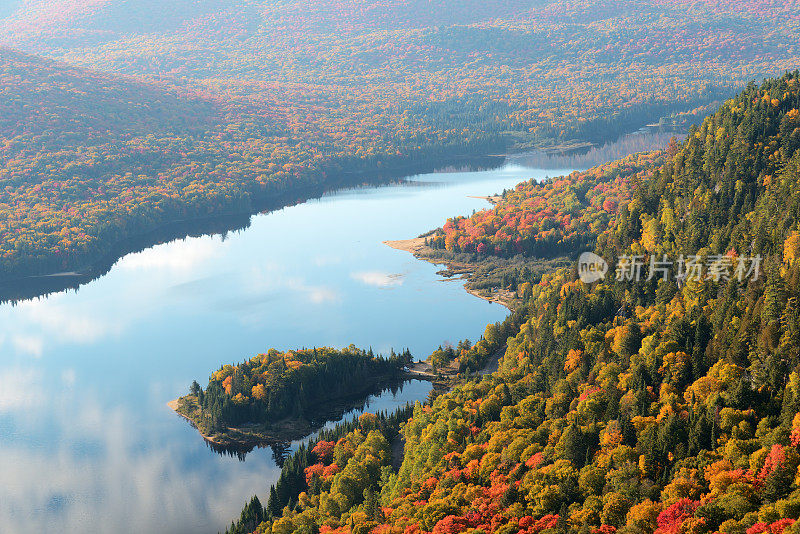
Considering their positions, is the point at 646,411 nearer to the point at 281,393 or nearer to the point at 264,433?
the point at 264,433

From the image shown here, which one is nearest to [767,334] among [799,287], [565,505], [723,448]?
[799,287]

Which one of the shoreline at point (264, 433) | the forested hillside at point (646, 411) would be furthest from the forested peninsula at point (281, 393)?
the forested hillside at point (646, 411)

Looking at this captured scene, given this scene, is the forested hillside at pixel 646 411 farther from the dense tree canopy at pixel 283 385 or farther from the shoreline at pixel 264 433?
the dense tree canopy at pixel 283 385

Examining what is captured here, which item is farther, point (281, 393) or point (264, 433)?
point (281, 393)

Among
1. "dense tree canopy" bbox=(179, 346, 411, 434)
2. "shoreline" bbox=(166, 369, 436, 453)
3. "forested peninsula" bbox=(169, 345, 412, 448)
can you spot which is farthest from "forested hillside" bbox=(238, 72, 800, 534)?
"dense tree canopy" bbox=(179, 346, 411, 434)

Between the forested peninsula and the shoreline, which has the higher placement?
the forested peninsula

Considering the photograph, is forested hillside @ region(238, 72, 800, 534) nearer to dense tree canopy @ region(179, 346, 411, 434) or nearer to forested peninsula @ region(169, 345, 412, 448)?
forested peninsula @ region(169, 345, 412, 448)

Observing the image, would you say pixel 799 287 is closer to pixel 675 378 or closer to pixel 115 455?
pixel 675 378

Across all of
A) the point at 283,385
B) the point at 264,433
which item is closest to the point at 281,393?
the point at 283,385

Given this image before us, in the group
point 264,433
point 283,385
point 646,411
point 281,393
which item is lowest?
point 264,433
